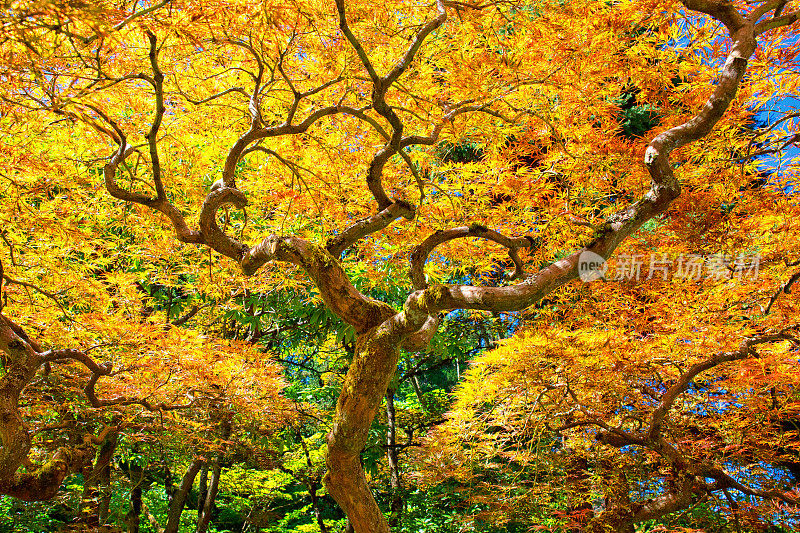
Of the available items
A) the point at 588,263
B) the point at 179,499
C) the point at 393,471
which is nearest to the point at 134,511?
the point at 179,499

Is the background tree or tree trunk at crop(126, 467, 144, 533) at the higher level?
the background tree

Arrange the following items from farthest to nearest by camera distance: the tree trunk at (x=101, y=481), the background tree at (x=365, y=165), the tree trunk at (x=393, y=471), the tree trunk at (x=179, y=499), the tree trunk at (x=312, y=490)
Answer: the tree trunk at (x=312, y=490) < the tree trunk at (x=393, y=471) < the tree trunk at (x=179, y=499) < the tree trunk at (x=101, y=481) < the background tree at (x=365, y=165)

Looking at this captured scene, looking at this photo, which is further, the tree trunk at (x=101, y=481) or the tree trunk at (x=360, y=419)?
the tree trunk at (x=101, y=481)

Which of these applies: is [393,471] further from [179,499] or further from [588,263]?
[588,263]

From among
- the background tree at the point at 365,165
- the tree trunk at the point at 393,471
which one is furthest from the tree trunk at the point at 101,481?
the tree trunk at the point at 393,471

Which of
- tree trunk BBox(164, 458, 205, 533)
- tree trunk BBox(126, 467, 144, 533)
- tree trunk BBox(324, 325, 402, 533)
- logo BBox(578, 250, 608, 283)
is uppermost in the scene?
logo BBox(578, 250, 608, 283)

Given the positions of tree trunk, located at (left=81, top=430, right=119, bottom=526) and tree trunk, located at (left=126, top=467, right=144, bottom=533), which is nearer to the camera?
tree trunk, located at (left=81, top=430, right=119, bottom=526)

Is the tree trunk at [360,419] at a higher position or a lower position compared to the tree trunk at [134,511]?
higher

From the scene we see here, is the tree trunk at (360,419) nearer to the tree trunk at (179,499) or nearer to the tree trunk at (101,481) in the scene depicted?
the tree trunk at (101,481)

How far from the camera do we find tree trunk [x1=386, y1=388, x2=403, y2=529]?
5578mm

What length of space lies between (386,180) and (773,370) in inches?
96.1

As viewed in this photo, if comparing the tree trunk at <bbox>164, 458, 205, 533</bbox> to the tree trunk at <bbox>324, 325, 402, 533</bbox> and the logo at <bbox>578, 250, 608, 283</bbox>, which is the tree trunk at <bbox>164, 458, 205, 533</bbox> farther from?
the logo at <bbox>578, 250, 608, 283</bbox>

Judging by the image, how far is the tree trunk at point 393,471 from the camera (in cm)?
558

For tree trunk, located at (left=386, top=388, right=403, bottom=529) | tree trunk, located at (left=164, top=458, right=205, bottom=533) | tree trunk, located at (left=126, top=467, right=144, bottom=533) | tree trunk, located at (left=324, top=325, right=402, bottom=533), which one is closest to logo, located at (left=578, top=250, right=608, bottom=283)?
tree trunk, located at (left=324, top=325, right=402, bottom=533)
